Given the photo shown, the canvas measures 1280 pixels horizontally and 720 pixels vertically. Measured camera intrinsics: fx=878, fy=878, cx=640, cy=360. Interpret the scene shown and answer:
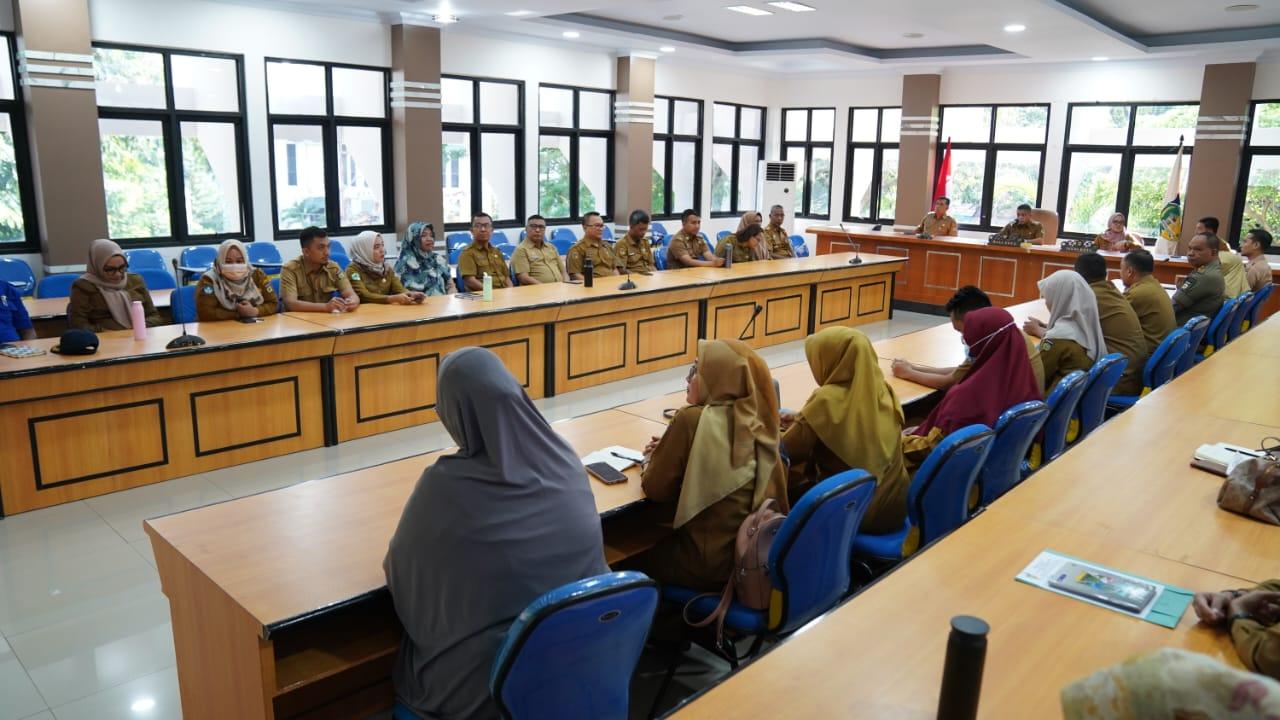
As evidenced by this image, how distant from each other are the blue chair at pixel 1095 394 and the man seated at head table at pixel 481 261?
470 cm

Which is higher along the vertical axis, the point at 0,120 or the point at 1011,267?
the point at 0,120

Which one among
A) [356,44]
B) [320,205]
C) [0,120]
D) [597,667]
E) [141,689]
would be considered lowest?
[141,689]

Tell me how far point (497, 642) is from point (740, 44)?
36.9 feet

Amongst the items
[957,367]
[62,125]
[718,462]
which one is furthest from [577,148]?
[718,462]

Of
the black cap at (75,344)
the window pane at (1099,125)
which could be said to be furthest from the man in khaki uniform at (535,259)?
the window pane at (1099,125)

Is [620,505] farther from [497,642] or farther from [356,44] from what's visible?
[356,44]

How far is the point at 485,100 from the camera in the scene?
1071 centimetres

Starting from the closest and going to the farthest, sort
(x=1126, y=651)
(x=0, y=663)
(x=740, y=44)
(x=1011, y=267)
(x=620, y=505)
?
(x=1126, y=651) → (x=620, y=505) → (x=0, y=663) → (x=1011, y=267) → (x=740, y=44)

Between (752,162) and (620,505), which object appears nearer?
(620,505)

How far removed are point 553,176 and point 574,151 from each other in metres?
0.47

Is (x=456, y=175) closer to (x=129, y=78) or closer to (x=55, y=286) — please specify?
(x=129, y=78)

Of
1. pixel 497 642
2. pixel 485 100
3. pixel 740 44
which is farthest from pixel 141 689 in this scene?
pixel 740 44

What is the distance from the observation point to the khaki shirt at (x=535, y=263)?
26.0 feet

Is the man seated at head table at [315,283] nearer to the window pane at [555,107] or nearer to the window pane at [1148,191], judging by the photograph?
the window pane at [555,107]
